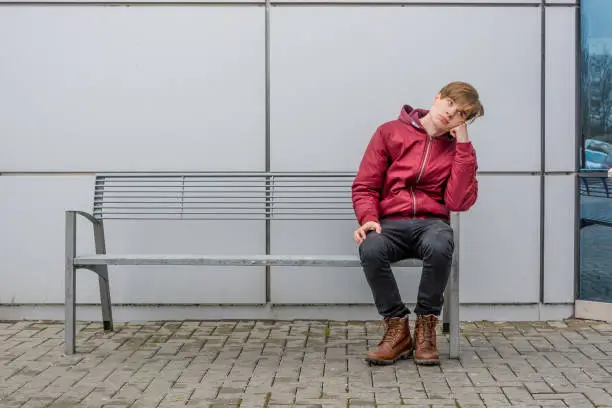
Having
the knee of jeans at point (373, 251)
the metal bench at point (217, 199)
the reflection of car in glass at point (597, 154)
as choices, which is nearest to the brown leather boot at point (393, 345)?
the knee of jeans at point (373, 251)

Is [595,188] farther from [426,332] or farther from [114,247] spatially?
[114,247]

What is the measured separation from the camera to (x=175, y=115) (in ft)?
20.9

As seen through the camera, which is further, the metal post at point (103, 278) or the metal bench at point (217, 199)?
the metal bench at point (217, 199)

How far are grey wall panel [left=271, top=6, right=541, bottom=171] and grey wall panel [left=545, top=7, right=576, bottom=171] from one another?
89mm

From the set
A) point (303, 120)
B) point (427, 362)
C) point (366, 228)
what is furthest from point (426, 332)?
point (303, 120)

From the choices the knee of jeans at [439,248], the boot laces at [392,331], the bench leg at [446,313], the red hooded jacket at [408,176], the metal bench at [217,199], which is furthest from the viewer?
the metal bench at [217,199]

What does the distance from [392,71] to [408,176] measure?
1333 millimetres

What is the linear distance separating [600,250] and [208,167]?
2.78 metres

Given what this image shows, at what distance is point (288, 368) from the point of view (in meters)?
5.00

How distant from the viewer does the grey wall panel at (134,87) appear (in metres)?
6.35

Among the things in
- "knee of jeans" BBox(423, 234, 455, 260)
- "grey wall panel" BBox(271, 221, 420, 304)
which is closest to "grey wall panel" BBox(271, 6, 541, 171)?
"grey wall panel" BBox(271, 221, 420, 304)

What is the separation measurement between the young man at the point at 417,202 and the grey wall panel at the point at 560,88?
1.33 m

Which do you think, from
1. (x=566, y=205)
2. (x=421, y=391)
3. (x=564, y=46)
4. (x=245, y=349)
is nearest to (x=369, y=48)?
(x=564, y=46)

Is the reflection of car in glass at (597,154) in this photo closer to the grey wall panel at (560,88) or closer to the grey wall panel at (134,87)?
the grey wall panel at (560,88)
